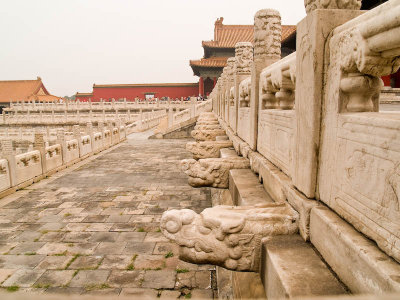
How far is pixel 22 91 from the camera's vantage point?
106 feet

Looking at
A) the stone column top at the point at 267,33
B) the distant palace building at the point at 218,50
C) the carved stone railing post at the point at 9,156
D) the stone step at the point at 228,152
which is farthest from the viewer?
the distant palace building at the point at 218,50

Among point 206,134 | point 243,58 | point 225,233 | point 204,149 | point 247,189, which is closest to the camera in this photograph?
point 225,233

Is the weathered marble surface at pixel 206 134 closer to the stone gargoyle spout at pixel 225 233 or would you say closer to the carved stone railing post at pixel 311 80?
the carved stone railing post at pixel 311 80

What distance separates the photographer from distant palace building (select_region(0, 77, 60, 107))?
31484 mm

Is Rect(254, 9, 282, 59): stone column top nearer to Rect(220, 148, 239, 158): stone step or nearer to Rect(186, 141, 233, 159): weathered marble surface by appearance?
Rect(220, 148, 239, 158): stone step

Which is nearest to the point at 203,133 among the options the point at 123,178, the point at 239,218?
the point at 123,178

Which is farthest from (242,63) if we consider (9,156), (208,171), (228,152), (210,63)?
(210,63)

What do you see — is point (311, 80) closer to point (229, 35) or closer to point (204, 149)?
point (204, 149)

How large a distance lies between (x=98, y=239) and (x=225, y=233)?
2765 millimetres

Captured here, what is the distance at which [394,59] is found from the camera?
1371 millimetres

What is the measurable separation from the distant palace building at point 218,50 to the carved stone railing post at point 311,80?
2481 cm

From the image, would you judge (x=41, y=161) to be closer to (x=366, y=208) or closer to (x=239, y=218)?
(x=239, y=218)

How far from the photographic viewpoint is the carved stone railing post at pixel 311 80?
1.75m

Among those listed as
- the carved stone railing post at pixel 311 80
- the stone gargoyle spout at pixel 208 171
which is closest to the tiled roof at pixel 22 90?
the stone gargoyle spout at pixel 208 171
